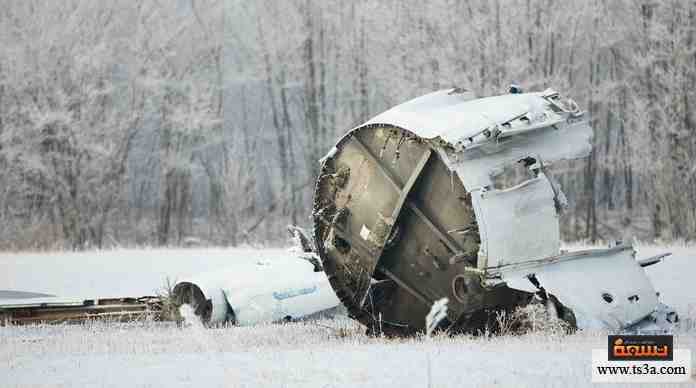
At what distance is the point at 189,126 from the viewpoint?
3198 centimetres

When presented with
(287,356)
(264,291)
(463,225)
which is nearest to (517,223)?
(463,225)

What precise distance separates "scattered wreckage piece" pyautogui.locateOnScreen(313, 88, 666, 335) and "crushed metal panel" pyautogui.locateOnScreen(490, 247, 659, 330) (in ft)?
0.04

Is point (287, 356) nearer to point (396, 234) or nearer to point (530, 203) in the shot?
point (396, 234)

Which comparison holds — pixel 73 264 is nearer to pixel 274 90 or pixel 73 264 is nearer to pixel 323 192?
pixel 323 192

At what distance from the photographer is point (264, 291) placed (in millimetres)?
11367

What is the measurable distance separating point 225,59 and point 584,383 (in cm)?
3088

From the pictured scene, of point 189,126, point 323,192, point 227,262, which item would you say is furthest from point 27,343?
point 189,126

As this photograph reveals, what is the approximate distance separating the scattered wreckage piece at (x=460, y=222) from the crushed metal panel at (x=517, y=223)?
0.01 metres

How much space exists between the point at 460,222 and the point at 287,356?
221cm

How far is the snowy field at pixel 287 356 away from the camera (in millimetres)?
6176

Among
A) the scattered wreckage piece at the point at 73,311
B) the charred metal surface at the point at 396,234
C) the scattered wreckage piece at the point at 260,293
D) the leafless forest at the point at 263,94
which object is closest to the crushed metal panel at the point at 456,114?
the charred metal surface at the point at 396,234

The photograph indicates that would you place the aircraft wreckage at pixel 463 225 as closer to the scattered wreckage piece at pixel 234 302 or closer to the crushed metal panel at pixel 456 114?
the crushed metal panel at pixel 456 114

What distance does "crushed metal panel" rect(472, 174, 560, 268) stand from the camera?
805 centimetres

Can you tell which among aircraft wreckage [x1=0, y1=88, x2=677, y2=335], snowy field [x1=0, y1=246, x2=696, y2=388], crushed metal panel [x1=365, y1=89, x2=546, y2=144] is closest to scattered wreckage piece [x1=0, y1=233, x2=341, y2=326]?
snowy field [x1=0, y1=246, x2=696, y2=388]
